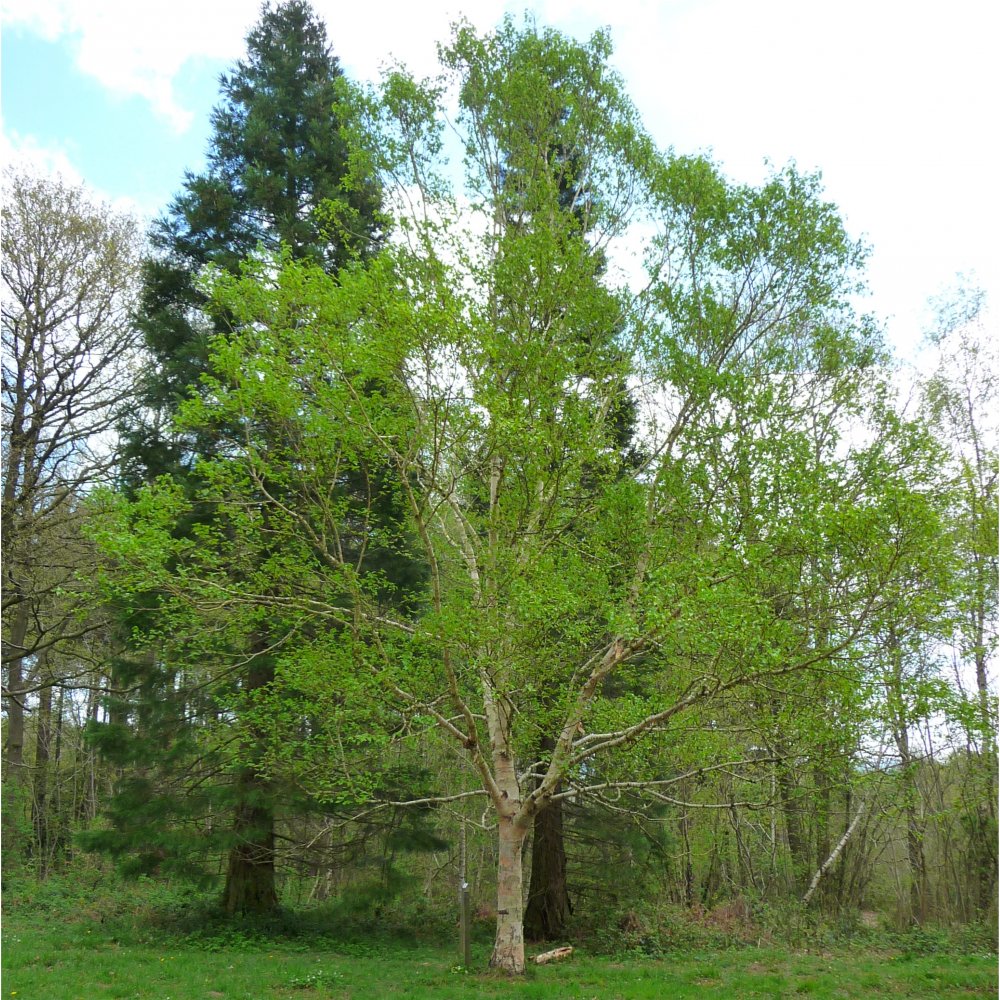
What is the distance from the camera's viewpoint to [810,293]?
9.76 meters

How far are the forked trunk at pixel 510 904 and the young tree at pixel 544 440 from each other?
0.03 m

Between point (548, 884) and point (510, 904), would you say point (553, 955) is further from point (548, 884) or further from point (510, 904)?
point (510, 904)

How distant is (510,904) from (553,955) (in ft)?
6.73

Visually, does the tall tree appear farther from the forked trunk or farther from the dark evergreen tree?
the forked trunk

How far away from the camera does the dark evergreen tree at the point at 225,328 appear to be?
429 inches

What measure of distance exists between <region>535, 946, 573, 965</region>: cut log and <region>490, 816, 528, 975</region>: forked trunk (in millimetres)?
1487

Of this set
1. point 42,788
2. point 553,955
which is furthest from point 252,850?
point 42,788

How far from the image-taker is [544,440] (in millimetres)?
8125

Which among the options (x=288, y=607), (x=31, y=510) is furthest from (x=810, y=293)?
(x=31, y=510)

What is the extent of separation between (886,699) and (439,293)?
19.5ft

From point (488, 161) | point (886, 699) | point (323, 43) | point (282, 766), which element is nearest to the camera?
point (886, 699)

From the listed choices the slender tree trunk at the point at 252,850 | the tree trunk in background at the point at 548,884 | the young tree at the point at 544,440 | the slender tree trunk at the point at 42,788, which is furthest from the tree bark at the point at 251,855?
the slender tree trunk at the point at 42,788

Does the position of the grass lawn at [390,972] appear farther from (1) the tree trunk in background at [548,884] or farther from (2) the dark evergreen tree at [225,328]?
(2) the dark evergreen tree at [225,328]

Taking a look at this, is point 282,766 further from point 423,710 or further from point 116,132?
point 116,132
